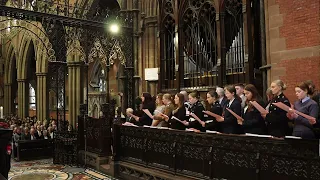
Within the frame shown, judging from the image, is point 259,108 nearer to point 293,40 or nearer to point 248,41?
point 293,40

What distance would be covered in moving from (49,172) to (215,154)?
5231mm

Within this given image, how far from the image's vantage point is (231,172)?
5.30 meters

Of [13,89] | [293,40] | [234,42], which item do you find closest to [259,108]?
[293,40]

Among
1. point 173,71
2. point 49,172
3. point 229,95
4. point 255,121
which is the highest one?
point 173,71

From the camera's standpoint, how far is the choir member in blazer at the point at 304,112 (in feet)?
14.0

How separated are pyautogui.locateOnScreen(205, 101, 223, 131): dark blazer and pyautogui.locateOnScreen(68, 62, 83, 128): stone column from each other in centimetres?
1226

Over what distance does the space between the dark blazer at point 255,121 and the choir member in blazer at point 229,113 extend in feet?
1.16

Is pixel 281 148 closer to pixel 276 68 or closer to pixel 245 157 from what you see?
pixel 245 157

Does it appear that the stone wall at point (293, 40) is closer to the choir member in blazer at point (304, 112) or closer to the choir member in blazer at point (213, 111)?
the choir member in blazer at point (213, 111)

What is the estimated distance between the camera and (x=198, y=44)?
10.1 meters

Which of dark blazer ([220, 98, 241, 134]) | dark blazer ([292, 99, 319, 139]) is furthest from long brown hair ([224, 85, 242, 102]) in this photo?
dark blazer ([292, 99, 319, 139])

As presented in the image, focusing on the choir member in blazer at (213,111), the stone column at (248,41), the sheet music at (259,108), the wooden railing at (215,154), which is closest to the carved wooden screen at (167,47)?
the stone column at (248,41)

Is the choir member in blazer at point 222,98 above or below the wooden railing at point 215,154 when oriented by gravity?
above

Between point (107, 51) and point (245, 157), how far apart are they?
8.61 m
